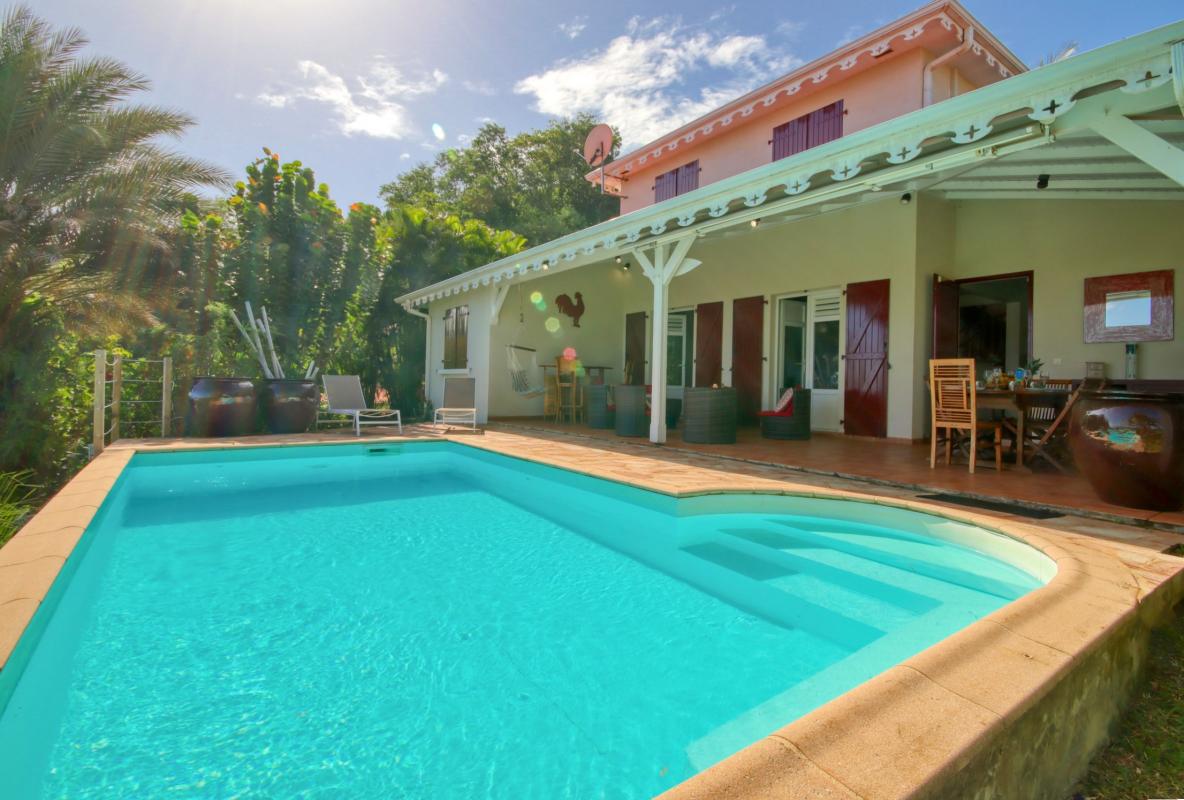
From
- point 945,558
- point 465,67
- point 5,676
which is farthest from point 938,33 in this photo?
point 5,676

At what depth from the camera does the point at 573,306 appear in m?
10.9

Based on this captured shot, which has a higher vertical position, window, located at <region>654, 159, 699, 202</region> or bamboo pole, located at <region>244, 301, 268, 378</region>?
window, located at <region>654, 159, 699, 202</region>

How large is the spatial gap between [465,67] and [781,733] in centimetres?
1315

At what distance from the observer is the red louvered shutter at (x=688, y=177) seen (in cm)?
1104

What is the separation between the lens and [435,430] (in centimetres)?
855

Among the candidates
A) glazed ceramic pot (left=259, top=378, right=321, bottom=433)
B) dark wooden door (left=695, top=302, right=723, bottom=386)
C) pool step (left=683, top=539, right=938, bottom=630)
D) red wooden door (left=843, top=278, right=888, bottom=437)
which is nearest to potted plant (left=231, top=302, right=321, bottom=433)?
glazed ceramic pot (left=259, top=378, right=321, bottom=433)

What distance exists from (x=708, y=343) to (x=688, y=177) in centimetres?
362

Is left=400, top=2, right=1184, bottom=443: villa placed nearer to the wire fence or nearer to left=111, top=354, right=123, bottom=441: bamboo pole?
the wire fence

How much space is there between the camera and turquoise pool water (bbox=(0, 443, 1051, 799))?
5.44ft

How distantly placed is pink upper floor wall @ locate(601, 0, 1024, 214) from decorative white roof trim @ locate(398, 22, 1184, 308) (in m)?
4.42

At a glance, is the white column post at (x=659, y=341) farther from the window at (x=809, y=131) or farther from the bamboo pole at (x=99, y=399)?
the bamboo pole at (x=99, y=399)

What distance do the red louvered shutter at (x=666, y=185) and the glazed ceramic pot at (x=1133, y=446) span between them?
9.01 metres

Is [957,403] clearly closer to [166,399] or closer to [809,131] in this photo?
[809,131]

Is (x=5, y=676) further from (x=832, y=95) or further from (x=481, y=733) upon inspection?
(x=832, y=95)
